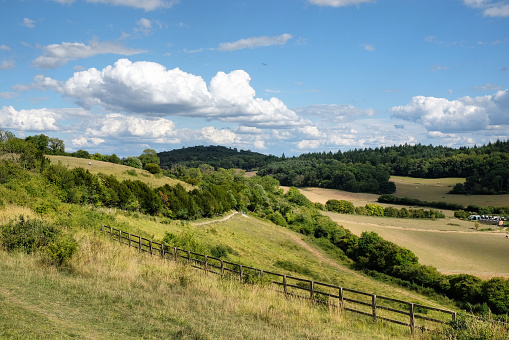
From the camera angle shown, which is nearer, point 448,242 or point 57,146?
point 448,242

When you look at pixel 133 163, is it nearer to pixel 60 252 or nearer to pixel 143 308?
pixel 60 252

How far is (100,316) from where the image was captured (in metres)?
10.1

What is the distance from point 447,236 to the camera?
278 feet

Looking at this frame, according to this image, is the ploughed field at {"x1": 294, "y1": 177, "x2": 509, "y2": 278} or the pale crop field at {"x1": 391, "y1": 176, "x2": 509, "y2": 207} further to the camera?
the pale crop field at {"x1": 391, "y1": 176, "x2": 509, "y2": 207}

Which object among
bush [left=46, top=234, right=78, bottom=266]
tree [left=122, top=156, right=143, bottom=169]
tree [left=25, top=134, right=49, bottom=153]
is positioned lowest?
bush [left=46, top=234, right=78, bottom=266]

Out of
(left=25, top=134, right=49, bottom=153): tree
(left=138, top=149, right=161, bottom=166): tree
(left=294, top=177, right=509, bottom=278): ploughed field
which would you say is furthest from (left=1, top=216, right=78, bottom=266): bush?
(left=138, top=149, right=161, bottom=166): tree

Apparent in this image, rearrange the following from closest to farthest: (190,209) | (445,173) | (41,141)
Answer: (190,209) → (41,141) → (445,173)

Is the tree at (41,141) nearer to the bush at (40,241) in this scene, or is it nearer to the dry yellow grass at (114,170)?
the dry yellow grass at (114,170)

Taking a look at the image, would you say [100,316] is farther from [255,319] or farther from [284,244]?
[284,244]

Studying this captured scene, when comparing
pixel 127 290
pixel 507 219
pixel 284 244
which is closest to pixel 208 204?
pixel 284 244

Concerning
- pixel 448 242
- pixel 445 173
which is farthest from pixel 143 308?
pixel 445 173

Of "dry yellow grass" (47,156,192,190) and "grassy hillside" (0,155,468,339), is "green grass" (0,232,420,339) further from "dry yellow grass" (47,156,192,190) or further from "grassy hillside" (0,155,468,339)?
"dry yellow grass" (47,156,192,190)

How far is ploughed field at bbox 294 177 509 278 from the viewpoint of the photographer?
200 ft

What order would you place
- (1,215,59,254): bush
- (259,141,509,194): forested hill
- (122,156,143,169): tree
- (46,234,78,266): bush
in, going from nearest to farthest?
1. (46,234,78,266): bush
2. (1,215,59,254): bush
3. (122,156,143,169): tree
4. (259,141,509,194): forested hill
